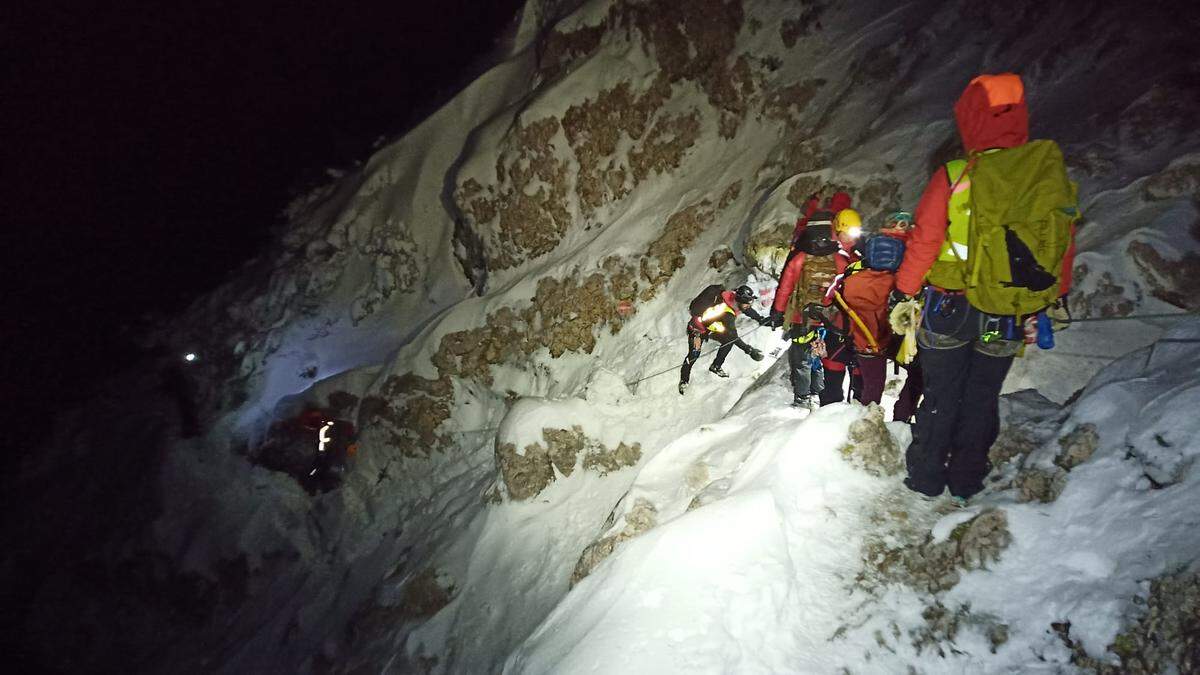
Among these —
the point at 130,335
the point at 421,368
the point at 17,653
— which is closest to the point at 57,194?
the point at 130,335

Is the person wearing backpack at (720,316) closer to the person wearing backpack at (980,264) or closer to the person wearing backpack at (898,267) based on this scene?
the person wearing backpack at (898,267)

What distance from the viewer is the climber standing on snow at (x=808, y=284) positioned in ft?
17.2

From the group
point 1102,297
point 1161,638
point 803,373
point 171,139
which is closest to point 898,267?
point 803,373

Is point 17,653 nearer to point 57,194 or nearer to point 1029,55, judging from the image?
point 1029,55

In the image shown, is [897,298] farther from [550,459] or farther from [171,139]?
[171,139]

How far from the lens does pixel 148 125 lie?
45438 millimetres

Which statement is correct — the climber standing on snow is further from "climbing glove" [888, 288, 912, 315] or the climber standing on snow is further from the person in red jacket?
"climbing glove" [888, 288, 912, 315]

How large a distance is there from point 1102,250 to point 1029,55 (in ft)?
18.9

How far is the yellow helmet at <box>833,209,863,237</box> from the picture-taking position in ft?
16.5

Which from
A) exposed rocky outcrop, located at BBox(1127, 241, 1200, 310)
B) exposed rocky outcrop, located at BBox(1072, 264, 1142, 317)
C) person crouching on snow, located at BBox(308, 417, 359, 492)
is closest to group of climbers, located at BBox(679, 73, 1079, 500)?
exposed rocky outcrop, located at BBox(1072, 264, 1142, 317)

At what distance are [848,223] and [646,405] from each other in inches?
203

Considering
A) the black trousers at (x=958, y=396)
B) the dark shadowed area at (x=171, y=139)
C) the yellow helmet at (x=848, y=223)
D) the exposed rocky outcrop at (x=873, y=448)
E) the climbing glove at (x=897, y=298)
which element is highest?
the dark shadowed area at (x=171, y=139)

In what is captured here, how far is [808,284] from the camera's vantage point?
530 centimetres

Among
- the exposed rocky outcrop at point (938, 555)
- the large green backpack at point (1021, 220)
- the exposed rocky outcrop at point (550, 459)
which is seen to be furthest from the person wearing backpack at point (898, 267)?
the exposed rocky outcrop at point (550, 459)
